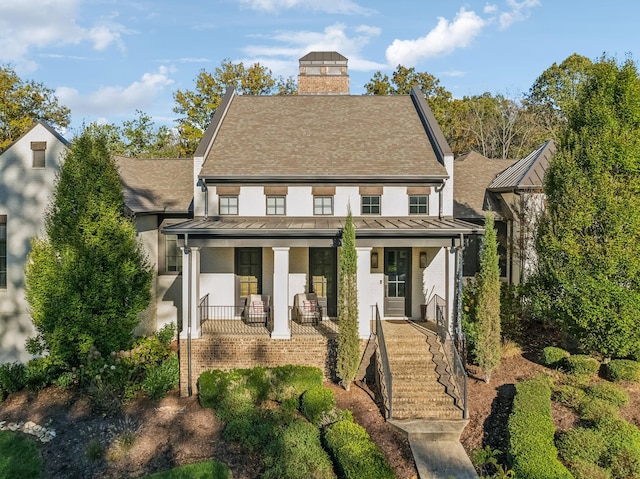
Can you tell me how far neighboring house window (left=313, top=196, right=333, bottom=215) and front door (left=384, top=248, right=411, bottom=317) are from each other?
233 cm

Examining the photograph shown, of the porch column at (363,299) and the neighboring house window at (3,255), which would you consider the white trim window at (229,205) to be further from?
the neighboring house window at (3,255)

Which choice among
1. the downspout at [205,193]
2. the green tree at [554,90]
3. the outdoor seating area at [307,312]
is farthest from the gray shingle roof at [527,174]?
the green tree at [554,90]

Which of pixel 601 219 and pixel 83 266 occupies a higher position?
pixel 601 219

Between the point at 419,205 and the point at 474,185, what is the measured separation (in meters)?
4.48

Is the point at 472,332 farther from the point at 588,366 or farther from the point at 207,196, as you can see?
Result: the point at 207,196

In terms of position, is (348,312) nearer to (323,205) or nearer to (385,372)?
→ (385,372)

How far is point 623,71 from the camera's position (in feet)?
36.5

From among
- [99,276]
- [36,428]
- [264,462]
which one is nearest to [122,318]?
[99,276]

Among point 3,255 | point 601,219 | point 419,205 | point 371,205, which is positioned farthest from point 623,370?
point 3,255

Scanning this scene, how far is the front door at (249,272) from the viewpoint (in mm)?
14492

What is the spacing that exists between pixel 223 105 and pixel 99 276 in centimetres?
846

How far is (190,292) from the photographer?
39.1 feet

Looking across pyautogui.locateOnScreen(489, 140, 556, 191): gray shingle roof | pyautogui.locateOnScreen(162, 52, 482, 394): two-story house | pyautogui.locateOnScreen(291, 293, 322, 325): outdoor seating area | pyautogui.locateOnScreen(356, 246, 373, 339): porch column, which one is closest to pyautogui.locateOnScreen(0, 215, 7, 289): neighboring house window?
pyautogui.locateOnScreen(162, 52, 482, 394): two-story house

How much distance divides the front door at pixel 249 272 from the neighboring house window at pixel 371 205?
3839 millimetres
